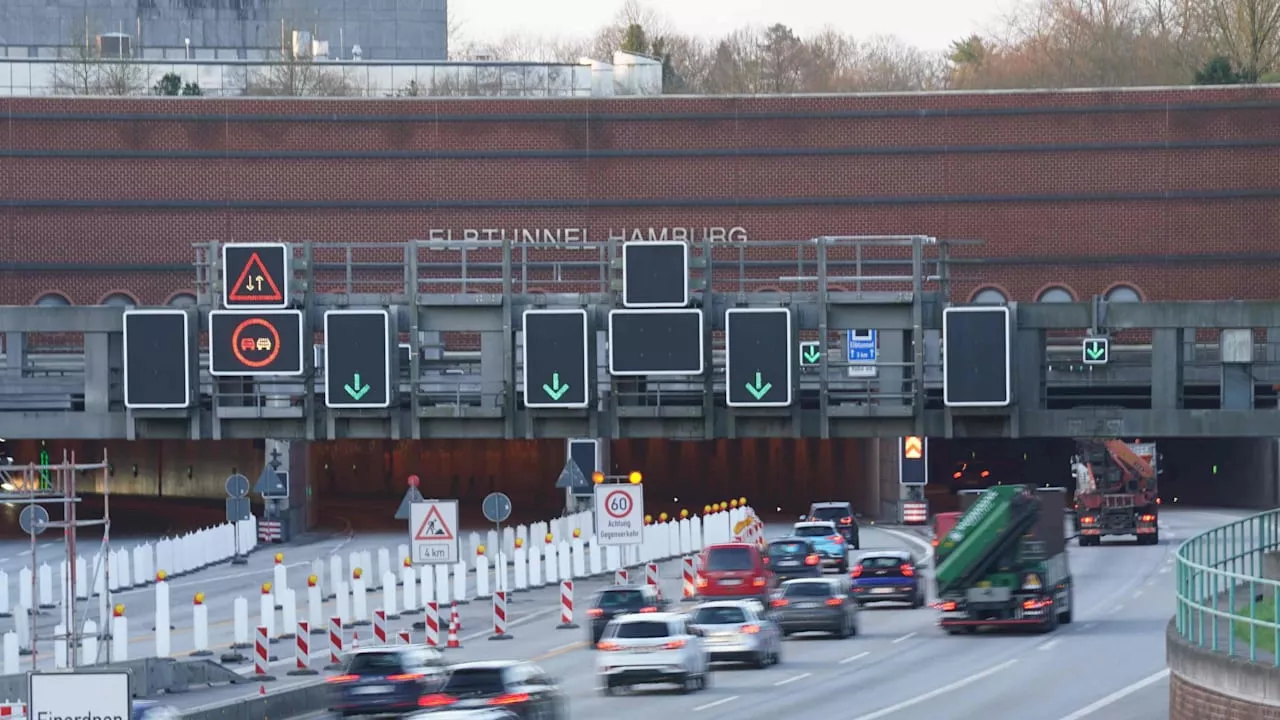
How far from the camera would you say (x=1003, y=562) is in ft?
128

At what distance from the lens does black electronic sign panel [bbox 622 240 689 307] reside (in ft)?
91.4

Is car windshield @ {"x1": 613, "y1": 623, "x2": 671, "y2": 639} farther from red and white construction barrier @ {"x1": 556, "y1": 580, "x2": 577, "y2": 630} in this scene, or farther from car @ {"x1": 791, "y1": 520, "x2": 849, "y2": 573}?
car @ {"x1": 791, "y1": 520, "x2": 849, "y2": 573}

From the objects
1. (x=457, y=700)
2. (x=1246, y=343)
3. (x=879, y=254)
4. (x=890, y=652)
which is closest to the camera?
(x=457, y=700)

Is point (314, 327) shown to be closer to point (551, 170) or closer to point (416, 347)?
point (416, 347)

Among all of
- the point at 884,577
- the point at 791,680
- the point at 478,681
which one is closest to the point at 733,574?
the point at 884,577

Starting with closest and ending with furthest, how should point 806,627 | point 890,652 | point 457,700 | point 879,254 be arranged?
point 457,700 < point 890,652 < point 806,627 < point 879,254

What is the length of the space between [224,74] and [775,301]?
5757 cm

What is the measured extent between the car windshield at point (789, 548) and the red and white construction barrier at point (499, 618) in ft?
32.9

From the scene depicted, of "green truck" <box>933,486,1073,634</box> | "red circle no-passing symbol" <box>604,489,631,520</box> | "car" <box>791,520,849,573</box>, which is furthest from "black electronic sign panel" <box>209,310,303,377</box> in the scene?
"car" <box>791,520,849,573</box>

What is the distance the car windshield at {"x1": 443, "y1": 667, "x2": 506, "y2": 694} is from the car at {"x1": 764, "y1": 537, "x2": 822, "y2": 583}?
2306 centimetres

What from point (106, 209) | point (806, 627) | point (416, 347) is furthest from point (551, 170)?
point (416, 347)

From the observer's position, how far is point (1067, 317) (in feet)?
90.2

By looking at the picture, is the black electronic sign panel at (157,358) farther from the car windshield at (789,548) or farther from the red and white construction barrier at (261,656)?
the car windshield at (789,548)

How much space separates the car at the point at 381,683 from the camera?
27297mm
